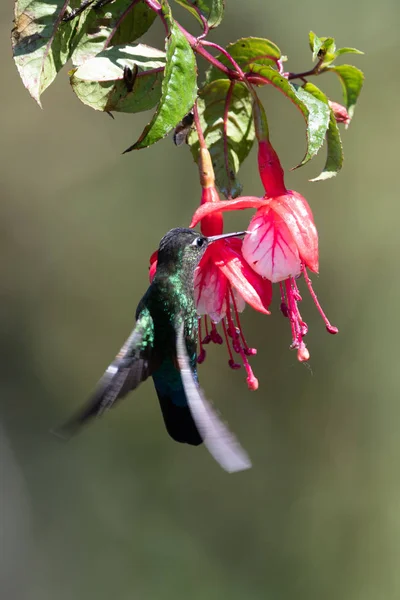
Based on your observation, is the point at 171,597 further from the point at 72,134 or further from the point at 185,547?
the point at 72,134

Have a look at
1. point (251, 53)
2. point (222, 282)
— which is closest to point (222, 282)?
point (222, 282)

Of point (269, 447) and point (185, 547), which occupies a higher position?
point (269, 447)

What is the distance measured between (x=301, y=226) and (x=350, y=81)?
327 mm

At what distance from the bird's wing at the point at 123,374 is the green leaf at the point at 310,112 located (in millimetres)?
330

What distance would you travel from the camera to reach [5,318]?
3416 millimetres

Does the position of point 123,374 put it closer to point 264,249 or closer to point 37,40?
point 264,249

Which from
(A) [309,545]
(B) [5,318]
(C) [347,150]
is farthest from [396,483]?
(B) [5,318]

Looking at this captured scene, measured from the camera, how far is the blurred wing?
2.44ft

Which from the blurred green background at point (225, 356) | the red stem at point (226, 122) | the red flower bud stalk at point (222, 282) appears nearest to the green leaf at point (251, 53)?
the red stem at point (226, 122)

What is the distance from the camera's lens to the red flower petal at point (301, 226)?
3.32ft

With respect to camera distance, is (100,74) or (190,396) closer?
(190,396)

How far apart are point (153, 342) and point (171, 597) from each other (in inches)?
96.1

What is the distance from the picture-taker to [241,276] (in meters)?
1.03

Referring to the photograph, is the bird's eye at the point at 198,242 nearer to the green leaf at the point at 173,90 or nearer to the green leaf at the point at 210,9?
the green leaf at the point at 173,90
